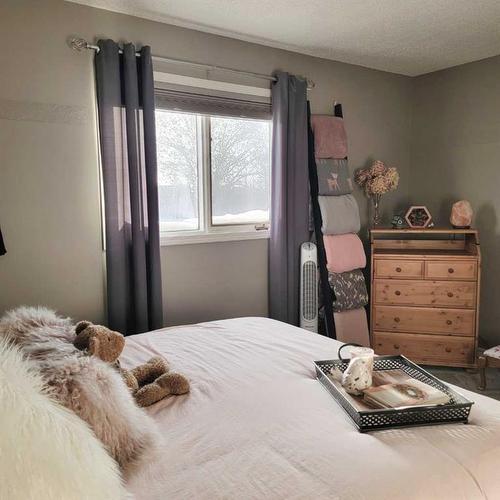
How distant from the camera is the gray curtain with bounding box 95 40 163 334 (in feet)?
8.18

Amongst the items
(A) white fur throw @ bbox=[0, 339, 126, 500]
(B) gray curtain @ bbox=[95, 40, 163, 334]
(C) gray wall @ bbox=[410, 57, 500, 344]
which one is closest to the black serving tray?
(A) white fur throw @ bbox=[0, 339, 126, 500]

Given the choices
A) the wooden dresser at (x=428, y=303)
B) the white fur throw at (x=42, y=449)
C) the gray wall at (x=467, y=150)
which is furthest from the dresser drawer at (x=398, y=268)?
the white fur throw at (x=42, y=449)

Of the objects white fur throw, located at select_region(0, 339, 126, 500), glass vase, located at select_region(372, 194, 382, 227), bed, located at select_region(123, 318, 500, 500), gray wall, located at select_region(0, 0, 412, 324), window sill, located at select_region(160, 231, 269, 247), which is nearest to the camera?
white fur throw, located at select_region(0, 339, 126, 500)

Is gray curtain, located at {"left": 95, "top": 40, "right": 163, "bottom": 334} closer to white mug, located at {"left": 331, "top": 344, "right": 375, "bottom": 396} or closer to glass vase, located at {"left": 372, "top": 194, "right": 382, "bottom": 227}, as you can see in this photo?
white mug, located at {"left": 331, "top": 344, "right": 375, "bottom": 396}

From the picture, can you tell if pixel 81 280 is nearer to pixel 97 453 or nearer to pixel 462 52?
pixel 97 453

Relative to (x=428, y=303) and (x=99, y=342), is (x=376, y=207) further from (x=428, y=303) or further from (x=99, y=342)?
(x=99, y=342)

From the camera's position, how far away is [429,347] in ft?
11.0

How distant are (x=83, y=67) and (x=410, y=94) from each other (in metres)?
2.94

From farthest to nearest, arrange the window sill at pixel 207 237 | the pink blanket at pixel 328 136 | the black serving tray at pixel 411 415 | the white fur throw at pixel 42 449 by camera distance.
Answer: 1. the pink blanket at pixel 328 136
2. the window sill at pixel 207 237
3. the black serving tray at pixel 411 415
4. the white fur throw at pixel 42 449

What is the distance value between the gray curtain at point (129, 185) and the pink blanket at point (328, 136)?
1.36m

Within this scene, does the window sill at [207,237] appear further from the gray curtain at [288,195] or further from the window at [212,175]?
the gray curtain at [288,195]

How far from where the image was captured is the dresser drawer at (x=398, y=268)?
11.0 ft

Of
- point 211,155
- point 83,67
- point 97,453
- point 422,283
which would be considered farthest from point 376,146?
point 97,453

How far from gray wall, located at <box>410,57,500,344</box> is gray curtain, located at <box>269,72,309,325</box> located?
4.49ft
